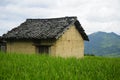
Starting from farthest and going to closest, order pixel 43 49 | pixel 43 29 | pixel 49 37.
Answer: pixel 43 29, pixel 43 49, pixel 49 37

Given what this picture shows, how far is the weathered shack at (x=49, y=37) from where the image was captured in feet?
61.7

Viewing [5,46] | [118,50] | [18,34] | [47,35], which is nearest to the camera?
[47,35]

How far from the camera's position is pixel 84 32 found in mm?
21797

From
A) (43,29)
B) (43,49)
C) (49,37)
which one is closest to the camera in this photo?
(49,37)

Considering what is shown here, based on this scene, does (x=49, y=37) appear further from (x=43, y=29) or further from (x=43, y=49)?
(x=43, y=29)

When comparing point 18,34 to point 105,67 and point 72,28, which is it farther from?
point 105,67

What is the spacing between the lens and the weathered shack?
61.7 feet

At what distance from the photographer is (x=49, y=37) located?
18.3 m

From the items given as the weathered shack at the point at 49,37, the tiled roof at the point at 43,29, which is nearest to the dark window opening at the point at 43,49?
the weathered shack at the point at 49,37

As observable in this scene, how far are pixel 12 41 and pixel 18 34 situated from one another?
3.15 feet

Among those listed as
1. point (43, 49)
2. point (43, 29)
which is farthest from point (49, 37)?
point (43, 29)

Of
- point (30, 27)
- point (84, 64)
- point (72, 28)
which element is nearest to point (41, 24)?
point (30, 27)

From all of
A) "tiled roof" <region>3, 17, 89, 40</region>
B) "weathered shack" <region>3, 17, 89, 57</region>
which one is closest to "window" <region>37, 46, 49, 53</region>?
"weathered shack" <region>3, 17, 89, 57</region>

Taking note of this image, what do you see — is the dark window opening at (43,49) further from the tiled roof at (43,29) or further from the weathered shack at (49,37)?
the tiled roof at (43,29)
